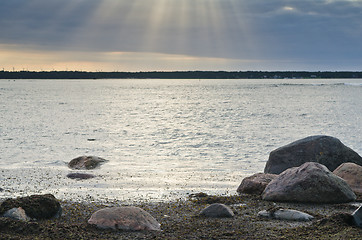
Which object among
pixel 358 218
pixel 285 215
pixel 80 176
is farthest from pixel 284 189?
pixel 80 176

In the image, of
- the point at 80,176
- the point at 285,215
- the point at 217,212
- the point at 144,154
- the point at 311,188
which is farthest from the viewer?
the point at 144,154

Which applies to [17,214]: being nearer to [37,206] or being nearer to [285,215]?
[37,206]

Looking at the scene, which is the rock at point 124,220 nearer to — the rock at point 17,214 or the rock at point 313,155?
the rock at point 17,214

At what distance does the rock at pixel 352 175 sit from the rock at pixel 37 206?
22.5 feet

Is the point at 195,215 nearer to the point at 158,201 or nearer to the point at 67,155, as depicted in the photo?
the point at 158,201

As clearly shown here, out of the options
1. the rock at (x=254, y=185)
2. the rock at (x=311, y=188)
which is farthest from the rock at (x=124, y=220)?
the rock at (x=254, y=185)

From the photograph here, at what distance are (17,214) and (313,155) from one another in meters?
8.38

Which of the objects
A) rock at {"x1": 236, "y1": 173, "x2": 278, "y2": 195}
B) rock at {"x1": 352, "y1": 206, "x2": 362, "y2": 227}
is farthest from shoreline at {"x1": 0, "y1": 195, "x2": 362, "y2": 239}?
rock at {"x1": 236, "y1": 173, "x2": 278, "y2": 195}

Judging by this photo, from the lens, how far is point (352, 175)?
11195 mm

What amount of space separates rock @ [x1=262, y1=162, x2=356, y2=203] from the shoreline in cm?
50

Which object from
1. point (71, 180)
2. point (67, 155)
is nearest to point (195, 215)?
point (71, 180)

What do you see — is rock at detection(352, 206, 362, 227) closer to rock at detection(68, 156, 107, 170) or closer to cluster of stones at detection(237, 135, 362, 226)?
cluster of stones at detection(237, 135, 362, 226)

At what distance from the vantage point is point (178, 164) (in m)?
16.2

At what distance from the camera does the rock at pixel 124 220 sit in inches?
291
